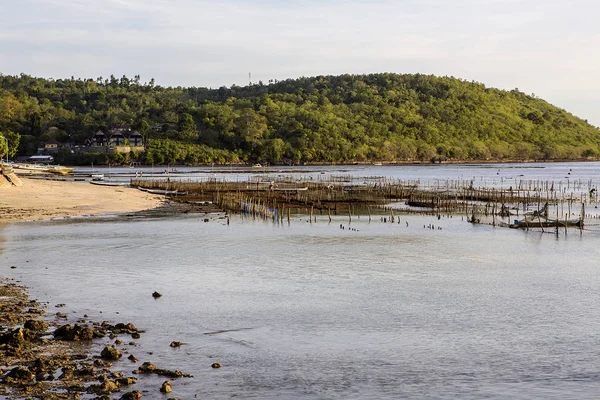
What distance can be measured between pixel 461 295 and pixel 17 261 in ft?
53.8

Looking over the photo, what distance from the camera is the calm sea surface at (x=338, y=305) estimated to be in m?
13.7

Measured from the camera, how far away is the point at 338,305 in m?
20.2

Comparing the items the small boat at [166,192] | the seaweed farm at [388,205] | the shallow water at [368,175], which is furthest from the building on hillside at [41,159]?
the small boat at [166,192]

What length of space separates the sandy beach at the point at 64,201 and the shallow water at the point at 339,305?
23.8 ft

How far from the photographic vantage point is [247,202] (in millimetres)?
51250

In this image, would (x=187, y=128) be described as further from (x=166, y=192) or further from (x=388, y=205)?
(x=388, y=205)

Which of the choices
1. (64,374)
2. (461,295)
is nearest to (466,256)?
(461,295)

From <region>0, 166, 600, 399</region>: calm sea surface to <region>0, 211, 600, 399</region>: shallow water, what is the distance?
0.06 meters

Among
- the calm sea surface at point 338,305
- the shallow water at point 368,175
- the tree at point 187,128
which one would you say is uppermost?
the tree at point 187,128

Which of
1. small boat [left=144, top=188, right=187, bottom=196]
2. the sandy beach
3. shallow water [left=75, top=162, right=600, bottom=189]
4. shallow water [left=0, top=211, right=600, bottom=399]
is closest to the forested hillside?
shallow water [left=75, top=162, right=600, bottom=189]

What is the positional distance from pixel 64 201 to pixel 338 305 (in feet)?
121

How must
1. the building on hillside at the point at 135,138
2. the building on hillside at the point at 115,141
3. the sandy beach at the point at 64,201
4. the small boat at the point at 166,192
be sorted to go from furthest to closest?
the building on hillside at the point at 135,138, the building on hillside at the point at 115,141, the small boat at the point at 166,192, the sandy beach at the point at 64,201

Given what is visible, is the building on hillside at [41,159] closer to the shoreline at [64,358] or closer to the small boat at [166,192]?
the small boat at [166,192]

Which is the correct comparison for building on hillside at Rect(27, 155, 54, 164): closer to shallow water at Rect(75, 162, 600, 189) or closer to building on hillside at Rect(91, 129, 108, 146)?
building on hillside at Rect(91, 129, 108, 146)
